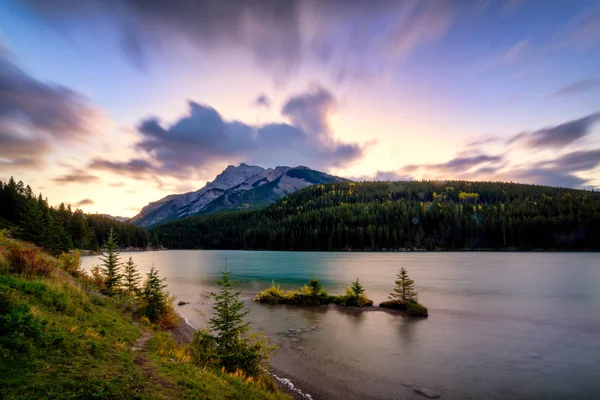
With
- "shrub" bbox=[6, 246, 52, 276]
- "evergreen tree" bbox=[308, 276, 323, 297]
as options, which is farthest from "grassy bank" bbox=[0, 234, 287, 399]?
"evergreen tree" bbox=[308, 276, 323, 297]

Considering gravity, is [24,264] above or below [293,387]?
above

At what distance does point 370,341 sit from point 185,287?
4177 cm

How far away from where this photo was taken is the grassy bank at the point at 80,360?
887 centimetres

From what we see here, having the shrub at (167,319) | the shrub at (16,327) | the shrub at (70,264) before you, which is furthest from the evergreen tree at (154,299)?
the shrub at (16,327)

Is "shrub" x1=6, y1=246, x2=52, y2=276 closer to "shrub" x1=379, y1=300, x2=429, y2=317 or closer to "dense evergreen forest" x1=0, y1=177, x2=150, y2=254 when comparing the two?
"shrub" x1=379, y1=300, x2=429, y2=317

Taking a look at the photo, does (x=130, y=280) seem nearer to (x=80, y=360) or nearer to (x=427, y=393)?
(x=80, y=360)

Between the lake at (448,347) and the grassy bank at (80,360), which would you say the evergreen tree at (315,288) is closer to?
the lake at (448,347)

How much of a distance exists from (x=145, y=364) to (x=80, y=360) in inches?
105

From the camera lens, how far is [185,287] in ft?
185

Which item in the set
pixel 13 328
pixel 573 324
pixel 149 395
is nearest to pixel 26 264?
pixel 13 328

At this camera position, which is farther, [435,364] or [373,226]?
[373,226]

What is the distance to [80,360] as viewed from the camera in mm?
10859

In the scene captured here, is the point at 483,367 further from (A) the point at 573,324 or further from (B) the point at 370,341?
(A) the point at 573,324

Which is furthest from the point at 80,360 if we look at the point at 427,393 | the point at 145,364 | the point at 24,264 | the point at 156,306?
the point at 156,306
